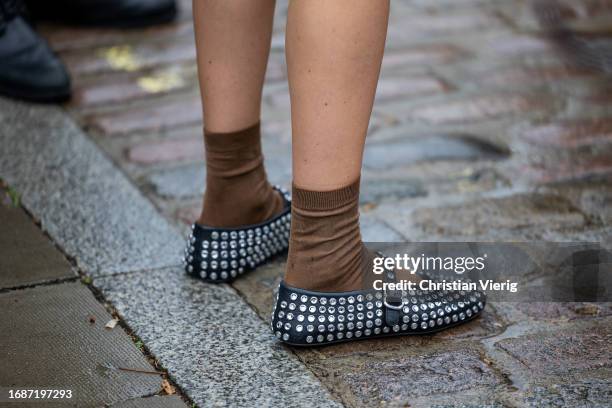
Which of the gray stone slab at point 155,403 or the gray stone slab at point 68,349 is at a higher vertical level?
the gray stone slab at point 68,349

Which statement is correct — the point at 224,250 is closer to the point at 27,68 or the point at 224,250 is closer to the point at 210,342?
the point at 210,342

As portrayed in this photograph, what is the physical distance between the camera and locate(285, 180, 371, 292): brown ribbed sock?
1367 mm

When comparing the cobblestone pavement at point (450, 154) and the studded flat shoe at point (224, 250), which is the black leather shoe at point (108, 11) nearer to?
the cobblestone pavement at point (450, 154)

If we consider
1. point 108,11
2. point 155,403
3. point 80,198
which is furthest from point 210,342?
point 108,11

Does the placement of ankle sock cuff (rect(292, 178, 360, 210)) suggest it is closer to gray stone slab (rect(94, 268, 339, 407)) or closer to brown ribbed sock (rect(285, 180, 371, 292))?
brown ribbed sock (rect(285, 180, 371, 292))

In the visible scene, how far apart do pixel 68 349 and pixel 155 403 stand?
21 cm

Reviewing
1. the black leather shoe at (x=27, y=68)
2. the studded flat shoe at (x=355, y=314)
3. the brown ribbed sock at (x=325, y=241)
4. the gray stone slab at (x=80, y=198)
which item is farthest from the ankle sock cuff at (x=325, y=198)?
the black leather shoe at (x=27, y=68)

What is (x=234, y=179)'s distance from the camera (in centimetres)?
157

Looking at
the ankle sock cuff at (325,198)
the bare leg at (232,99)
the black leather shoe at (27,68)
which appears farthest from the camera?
the black leather shoe at (27,68)

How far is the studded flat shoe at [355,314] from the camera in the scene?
4.58ft

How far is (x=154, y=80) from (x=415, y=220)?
1062mm

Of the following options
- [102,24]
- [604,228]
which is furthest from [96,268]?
[102,24]

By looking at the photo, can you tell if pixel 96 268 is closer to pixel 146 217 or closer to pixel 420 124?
pixel 146 217

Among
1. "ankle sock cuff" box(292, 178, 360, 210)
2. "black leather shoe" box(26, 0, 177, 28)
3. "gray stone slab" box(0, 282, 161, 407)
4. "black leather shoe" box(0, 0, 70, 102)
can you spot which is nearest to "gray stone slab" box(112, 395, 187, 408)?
"gray stone slab" box(0, 282, 161, 407)
